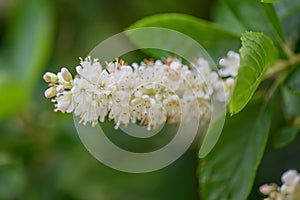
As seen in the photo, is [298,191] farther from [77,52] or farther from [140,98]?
[77,52]

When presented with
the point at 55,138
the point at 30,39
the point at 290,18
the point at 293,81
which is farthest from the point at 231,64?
the point at 30,39

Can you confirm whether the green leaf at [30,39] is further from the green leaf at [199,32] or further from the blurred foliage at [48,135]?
the green leaf at [199,32]

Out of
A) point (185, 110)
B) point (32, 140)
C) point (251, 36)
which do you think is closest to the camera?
point (251, 36)

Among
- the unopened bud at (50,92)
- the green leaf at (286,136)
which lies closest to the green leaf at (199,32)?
the green leaf at (286,136)

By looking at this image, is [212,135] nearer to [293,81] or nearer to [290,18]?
[293,81]

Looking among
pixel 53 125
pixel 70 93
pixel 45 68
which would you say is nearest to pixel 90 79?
pixel 70 93

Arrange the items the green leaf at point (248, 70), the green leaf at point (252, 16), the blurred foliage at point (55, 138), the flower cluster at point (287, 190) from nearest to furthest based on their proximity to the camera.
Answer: the green leaf at point (248, 70), the flower cluster at point (287, 190), the green leaf at point (252, 16), the blurred foliage at point (55, 138)

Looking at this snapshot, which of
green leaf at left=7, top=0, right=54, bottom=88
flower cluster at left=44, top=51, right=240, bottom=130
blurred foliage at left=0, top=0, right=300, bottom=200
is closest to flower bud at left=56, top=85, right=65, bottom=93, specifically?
flower cluster at left=44, top=51, right=240, bottom=130
